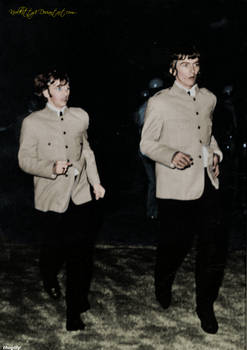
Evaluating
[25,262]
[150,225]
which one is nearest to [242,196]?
[150,225]

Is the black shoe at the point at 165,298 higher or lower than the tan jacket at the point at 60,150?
lower

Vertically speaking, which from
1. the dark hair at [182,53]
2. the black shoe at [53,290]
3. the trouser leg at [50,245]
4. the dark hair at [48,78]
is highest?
the dark hair at [182,53]

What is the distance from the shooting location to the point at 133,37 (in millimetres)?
13148

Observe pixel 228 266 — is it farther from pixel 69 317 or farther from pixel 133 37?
pixel 133 37

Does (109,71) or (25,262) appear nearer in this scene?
(25,262)

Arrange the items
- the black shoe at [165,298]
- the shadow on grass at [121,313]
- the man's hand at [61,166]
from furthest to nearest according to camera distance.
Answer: the black shoe at [165,298], the man's hand at [61,166], the shadow on grass at [121,313]

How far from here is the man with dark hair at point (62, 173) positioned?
Result: 4379 millimetres

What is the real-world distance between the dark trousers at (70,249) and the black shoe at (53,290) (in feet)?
0.12

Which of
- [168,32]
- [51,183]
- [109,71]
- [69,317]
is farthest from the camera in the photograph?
[168,32]

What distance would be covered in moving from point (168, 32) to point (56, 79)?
27.5 ft

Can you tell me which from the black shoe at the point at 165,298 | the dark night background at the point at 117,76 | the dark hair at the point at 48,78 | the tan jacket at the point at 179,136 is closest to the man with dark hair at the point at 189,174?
the tan jacket at the point at 179,136

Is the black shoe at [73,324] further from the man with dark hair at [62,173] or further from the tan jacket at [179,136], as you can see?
the tan jacket at [179,136]

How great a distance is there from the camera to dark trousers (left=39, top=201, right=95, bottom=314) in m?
4.31

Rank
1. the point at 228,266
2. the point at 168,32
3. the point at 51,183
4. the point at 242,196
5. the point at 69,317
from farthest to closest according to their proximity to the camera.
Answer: the point at 168,32
the point at 242,196
the point at 228,266
the point at 51,183
the point at 69,317
